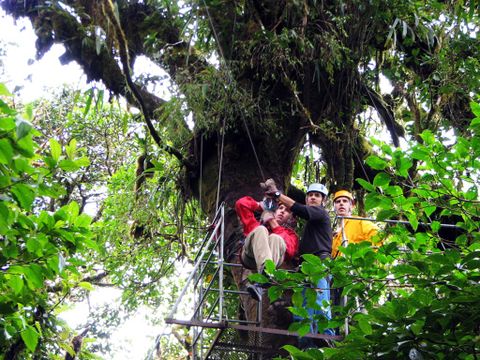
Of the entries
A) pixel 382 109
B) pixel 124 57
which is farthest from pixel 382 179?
pixel 382 109

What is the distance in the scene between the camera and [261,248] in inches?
197

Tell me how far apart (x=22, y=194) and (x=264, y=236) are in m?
2.01

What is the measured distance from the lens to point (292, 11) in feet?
22.1

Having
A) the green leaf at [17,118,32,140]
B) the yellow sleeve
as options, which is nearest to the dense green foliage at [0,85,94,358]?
the green leaf at [17,118,32,140]

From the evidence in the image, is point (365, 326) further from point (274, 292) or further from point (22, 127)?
point (22, 127)

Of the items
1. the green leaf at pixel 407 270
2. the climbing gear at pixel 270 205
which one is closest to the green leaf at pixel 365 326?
the green leaf at pixel 407 270

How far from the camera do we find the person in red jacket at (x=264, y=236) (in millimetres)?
4996

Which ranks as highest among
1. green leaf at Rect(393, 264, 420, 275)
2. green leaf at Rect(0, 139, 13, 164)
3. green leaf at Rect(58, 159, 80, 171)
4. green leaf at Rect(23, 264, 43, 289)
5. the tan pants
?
the tan pants

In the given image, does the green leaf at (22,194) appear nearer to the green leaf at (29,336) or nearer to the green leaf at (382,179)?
the green leaf at (29,336)

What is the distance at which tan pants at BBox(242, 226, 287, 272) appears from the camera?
4.97m

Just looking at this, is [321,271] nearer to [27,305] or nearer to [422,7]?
[27,305]

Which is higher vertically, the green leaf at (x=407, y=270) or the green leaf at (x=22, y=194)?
the green leaf at (x=22, y=194)

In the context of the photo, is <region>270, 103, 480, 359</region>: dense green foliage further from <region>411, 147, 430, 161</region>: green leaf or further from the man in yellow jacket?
the man in yellow jacket

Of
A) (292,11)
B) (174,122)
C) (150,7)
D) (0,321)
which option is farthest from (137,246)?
(0,321)
